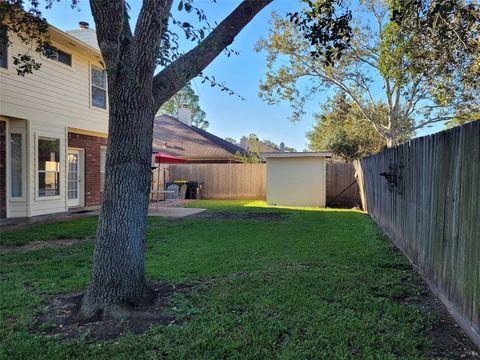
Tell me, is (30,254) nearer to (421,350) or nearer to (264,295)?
(264,295)

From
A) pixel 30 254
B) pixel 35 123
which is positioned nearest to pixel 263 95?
pixel 35 123

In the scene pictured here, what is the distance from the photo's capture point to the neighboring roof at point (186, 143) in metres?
24.2

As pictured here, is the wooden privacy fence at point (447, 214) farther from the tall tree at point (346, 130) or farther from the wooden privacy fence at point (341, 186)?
the tall tree at point (346, 130)

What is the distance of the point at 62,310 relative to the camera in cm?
371

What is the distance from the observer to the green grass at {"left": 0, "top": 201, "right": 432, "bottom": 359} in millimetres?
2910

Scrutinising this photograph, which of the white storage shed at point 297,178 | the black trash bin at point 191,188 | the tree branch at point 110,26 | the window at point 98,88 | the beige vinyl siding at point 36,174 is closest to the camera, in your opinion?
the tree branch at point 110,26

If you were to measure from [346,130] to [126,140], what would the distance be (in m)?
22.9

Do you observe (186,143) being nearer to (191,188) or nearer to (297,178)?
(191,188)

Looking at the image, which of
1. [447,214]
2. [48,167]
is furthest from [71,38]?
[447,214]

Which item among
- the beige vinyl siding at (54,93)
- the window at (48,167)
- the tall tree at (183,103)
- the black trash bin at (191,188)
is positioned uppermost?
the tall tree at (183,103)

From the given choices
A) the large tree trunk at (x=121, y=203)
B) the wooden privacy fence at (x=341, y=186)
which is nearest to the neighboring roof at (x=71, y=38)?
the large tree trunk at (x=121, y=203)

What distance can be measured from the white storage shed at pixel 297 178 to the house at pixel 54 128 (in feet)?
22.5

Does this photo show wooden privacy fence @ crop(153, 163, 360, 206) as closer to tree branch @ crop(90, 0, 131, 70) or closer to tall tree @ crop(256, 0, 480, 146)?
tall tree @ crop(256, 0, 480, 146)

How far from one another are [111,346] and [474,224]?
2960 millimetres
